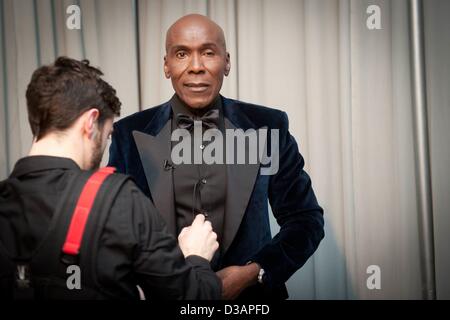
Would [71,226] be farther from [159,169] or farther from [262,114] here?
[262,114]

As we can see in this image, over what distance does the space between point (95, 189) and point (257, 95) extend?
4.43 ft

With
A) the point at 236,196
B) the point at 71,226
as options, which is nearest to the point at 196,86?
the point at 236,196

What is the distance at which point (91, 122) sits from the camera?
1268 millimetres

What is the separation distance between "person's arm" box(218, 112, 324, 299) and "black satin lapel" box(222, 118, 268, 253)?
11cm

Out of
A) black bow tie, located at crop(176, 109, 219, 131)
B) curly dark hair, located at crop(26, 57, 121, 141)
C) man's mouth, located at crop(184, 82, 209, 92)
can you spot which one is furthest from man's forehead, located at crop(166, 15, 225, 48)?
curly dark hair, located at crop(26, 57, 121, 141)

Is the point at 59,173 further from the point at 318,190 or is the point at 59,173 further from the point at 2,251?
the point at 318,190

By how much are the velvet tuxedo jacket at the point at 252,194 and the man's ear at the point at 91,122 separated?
1.58ft

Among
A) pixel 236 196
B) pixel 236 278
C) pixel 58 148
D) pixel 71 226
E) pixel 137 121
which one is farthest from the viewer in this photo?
pixel 137 121

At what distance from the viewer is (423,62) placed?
226cm

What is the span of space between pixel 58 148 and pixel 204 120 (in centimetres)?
66

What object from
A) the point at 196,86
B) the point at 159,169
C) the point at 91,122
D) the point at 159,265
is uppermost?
the point at 196,86

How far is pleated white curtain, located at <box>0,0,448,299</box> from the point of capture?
90.6 inches

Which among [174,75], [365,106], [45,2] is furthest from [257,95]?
[45,2]

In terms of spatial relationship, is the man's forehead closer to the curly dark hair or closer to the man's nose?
the man's nose
